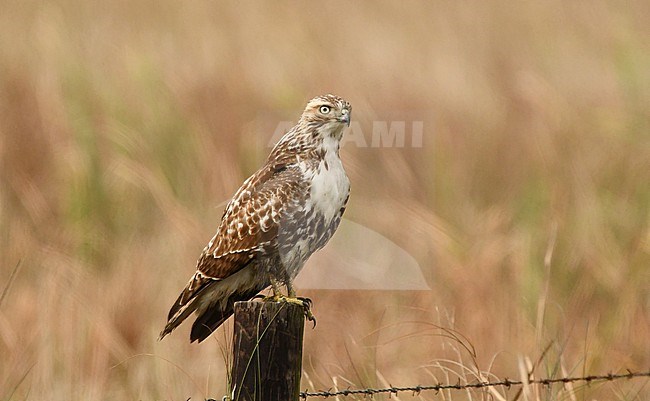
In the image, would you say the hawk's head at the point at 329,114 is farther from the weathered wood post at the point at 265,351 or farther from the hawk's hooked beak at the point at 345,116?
the weathered wood post at the point at 265,351

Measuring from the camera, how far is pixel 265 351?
3090 millimetres

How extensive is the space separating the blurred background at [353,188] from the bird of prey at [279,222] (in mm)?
330

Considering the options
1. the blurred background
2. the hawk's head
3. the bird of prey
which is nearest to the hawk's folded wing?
the bird of prey

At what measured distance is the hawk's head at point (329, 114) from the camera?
3.51m

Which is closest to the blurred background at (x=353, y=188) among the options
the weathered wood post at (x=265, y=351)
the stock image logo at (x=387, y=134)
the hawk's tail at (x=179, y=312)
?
the stock image logo at (x=387, y=134)

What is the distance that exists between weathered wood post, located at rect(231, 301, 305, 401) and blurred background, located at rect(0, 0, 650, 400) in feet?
2.55

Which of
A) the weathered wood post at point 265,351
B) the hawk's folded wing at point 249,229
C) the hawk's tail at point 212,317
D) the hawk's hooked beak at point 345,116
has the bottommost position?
the weathered wood post at point 265,351

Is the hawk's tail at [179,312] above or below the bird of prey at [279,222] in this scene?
below

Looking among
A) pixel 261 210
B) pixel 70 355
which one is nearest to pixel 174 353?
pixel 70 355

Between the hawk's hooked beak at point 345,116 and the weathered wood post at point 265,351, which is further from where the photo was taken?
the hawk's hooked beak at point 345,116

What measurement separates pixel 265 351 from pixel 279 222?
0.55 metres

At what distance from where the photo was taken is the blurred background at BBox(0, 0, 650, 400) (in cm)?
573

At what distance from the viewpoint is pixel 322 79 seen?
311 inches

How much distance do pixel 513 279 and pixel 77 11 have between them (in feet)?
15.9
